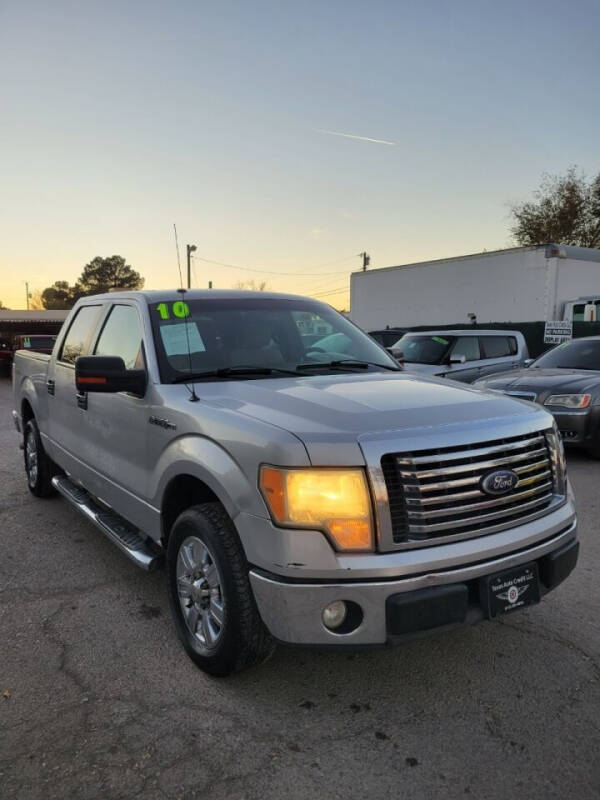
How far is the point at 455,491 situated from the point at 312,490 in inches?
22.7

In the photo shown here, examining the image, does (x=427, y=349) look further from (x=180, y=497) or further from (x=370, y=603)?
(x=370, y=603)

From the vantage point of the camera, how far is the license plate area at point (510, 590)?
7.93ft

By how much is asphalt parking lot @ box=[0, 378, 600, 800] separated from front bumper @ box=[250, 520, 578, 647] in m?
0.44

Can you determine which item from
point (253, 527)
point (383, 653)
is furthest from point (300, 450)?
point (383, 653)

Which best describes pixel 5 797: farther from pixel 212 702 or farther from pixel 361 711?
pixel 361 711

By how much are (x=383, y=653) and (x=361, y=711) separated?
0.50 meters

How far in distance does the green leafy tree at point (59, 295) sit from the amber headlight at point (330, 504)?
87.7 m

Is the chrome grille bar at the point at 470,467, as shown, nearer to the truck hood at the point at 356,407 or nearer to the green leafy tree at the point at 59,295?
the truck hood at the point at 356,407

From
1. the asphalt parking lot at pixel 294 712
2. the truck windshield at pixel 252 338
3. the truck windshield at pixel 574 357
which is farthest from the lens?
the truck windshield at pixel 574 357

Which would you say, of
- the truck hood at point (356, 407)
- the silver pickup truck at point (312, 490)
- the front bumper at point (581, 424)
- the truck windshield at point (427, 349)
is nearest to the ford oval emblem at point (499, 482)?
the silver pickup truck at point (312, 490)

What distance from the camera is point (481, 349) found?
10.9m

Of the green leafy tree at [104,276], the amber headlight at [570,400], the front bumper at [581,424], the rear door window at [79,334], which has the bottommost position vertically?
the front bumper at [581,424]

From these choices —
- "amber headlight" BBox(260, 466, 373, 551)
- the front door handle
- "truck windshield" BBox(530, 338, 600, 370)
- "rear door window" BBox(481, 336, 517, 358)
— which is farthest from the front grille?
"rear door window" BBox(481, 336, 517, 358)

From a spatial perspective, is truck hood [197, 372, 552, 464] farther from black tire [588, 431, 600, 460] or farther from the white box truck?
the white box truck
